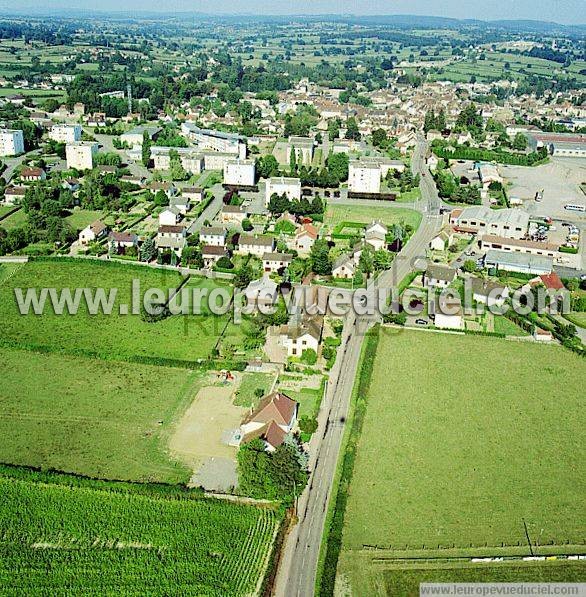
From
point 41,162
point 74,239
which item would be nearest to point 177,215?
point 74,239

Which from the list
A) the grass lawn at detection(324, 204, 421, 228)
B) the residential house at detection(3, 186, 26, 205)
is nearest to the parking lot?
Result: the grass lawn at detection(324, 204, 421, 228)

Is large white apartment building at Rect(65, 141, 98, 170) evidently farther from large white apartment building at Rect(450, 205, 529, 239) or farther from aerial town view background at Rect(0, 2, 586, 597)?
large white apartment building at Rect(450, 205, 529, 239)

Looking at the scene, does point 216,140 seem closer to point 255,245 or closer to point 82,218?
point 82,218

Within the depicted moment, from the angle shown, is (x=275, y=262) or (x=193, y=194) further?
(x=193, y=194)

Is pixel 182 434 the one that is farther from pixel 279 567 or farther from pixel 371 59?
pixel 371 59

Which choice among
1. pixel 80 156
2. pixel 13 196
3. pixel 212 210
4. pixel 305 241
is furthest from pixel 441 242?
pixel 80 156

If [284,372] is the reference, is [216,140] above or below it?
above

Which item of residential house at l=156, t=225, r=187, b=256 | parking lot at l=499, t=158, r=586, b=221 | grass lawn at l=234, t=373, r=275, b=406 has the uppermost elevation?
residential house at l=156, t=225, r=187, b=256
